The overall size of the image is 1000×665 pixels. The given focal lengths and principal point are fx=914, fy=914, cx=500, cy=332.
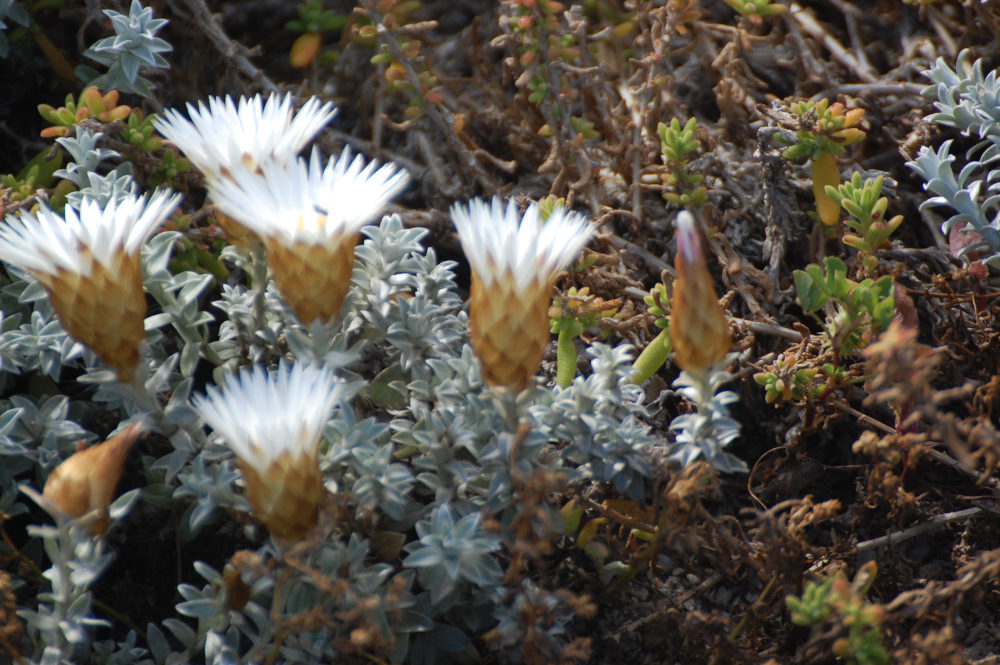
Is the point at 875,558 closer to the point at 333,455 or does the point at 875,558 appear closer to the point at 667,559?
the point at 667,559

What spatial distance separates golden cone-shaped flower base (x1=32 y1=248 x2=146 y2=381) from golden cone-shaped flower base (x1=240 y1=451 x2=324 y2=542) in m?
0.27

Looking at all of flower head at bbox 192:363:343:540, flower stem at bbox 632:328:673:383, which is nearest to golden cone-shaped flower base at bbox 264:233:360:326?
flower head at bbox 192:363:343:540

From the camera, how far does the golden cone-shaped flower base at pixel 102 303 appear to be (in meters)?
1.22

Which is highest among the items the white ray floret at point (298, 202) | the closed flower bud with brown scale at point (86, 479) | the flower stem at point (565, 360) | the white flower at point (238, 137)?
the white flower at point (238, 137)

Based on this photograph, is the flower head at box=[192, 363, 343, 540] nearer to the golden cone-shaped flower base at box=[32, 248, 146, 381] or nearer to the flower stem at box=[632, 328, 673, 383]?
the golden cone-shaped flower base at box=[32, 248, 146, 381]

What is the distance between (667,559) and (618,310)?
1.72 feet

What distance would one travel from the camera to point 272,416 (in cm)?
117

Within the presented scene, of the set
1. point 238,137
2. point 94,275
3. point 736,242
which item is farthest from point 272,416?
point 736,242

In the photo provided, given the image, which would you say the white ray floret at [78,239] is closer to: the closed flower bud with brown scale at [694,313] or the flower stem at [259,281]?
the flower stem at [259,281]

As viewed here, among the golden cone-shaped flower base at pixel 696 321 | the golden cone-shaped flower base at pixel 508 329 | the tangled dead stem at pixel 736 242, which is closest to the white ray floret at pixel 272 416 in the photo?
the golden cone-shaped flower base at pixel 508 329

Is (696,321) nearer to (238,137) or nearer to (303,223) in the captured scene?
(303,223)

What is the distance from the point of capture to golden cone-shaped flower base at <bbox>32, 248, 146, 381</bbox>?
3.99 feet

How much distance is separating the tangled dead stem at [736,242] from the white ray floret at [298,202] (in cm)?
46

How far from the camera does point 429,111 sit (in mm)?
2068
